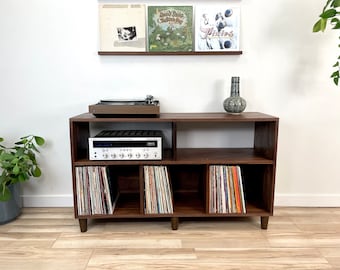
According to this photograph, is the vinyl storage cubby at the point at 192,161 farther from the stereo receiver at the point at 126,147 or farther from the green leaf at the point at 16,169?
the green leaf at the point at 16,169

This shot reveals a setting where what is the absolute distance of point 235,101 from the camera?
1666mm

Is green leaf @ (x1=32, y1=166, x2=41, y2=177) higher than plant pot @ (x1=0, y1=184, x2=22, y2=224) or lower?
higher

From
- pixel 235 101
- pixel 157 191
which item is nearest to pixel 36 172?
pixel 157 191

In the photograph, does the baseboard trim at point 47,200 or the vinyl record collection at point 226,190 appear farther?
the baseboard trim at point 47,200

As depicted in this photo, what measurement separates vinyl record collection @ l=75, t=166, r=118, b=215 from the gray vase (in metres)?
0.82

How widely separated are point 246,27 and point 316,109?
73cm

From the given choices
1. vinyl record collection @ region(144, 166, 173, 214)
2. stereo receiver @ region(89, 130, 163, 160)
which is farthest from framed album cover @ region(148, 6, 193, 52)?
vinyl record collection @ region(144, 166, 173, 214)

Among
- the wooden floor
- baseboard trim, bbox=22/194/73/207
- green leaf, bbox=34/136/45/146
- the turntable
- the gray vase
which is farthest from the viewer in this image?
baseboard trim, bbox=22/194/73/207

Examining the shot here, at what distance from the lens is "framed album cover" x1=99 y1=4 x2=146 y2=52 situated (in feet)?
5.68

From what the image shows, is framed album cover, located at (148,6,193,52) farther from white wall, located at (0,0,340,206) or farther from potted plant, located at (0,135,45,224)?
potted plant, located at (0,135,45,224)

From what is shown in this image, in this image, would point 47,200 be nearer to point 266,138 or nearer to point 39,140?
point 39,140

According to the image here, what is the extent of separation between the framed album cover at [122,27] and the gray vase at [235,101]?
62 centimetres

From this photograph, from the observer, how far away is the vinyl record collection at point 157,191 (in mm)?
1543

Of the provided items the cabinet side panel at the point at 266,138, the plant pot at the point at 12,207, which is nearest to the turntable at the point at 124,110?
the cabinet side panel at the point at 266,138
